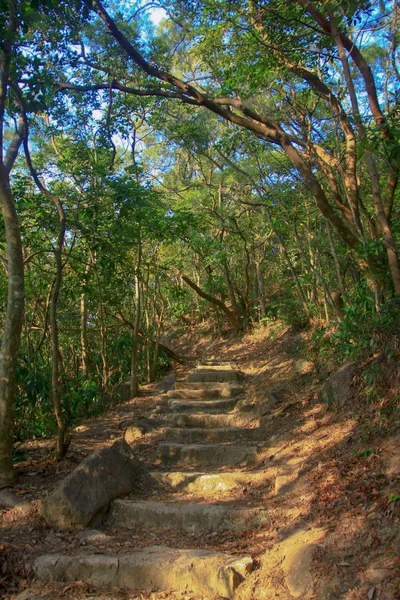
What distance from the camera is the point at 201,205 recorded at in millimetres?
12664

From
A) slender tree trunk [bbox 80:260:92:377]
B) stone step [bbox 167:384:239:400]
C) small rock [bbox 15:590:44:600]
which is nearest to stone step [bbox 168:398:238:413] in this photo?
stone step [bbox 167:384:239:400]

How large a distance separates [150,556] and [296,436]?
2.83 meters

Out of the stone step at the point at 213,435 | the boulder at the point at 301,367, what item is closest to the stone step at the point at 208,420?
the stone step at the point at 213,435

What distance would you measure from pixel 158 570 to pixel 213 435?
343cm

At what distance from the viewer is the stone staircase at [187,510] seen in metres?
3.36

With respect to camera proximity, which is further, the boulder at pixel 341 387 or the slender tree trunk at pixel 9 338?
the boulder at pixel 341 387

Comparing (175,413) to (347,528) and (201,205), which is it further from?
(201,205)

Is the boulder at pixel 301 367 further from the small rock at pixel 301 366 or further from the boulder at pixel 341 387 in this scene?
the boulder at pixel 341 387

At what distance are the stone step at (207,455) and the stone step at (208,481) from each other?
0.61 m

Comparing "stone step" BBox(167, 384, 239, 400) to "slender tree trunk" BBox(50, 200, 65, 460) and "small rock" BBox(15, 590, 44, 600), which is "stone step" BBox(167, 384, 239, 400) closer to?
"slender tree trunk" BBox(50, 200, 65, 460)

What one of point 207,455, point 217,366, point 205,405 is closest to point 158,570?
point 207,455

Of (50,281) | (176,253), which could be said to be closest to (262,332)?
(176,253)

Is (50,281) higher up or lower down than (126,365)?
higher up

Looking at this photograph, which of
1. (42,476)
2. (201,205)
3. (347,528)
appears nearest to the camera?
(347,528)
